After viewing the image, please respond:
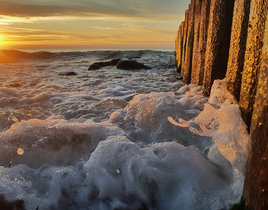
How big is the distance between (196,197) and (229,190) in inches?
12.2

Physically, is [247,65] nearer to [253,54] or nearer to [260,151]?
[253,54]

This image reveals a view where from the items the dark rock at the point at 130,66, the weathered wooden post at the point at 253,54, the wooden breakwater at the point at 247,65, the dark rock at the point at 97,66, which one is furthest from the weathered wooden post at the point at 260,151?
the dark rock at the point at 97,66

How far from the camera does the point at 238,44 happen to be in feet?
8.99

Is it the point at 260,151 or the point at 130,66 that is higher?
the point at 130,66

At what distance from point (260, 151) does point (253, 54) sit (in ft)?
4.14

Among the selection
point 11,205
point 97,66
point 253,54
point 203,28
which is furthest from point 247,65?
point 97,66

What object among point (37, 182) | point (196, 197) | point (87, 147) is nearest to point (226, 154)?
point (196, 197)

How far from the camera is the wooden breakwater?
119cm

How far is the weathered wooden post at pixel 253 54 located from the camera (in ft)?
6.46

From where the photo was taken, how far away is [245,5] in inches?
101

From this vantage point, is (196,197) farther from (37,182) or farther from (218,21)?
(218,21)

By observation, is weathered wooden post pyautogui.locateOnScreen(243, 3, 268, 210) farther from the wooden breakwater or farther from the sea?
the sea

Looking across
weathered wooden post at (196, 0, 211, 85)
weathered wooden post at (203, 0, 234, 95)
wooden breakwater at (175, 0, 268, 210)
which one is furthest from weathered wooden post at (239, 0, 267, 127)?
weathered wooden post at (196, 0, 211, 85)

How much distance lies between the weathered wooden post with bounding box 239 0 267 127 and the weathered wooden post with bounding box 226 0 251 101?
1.76 ft
